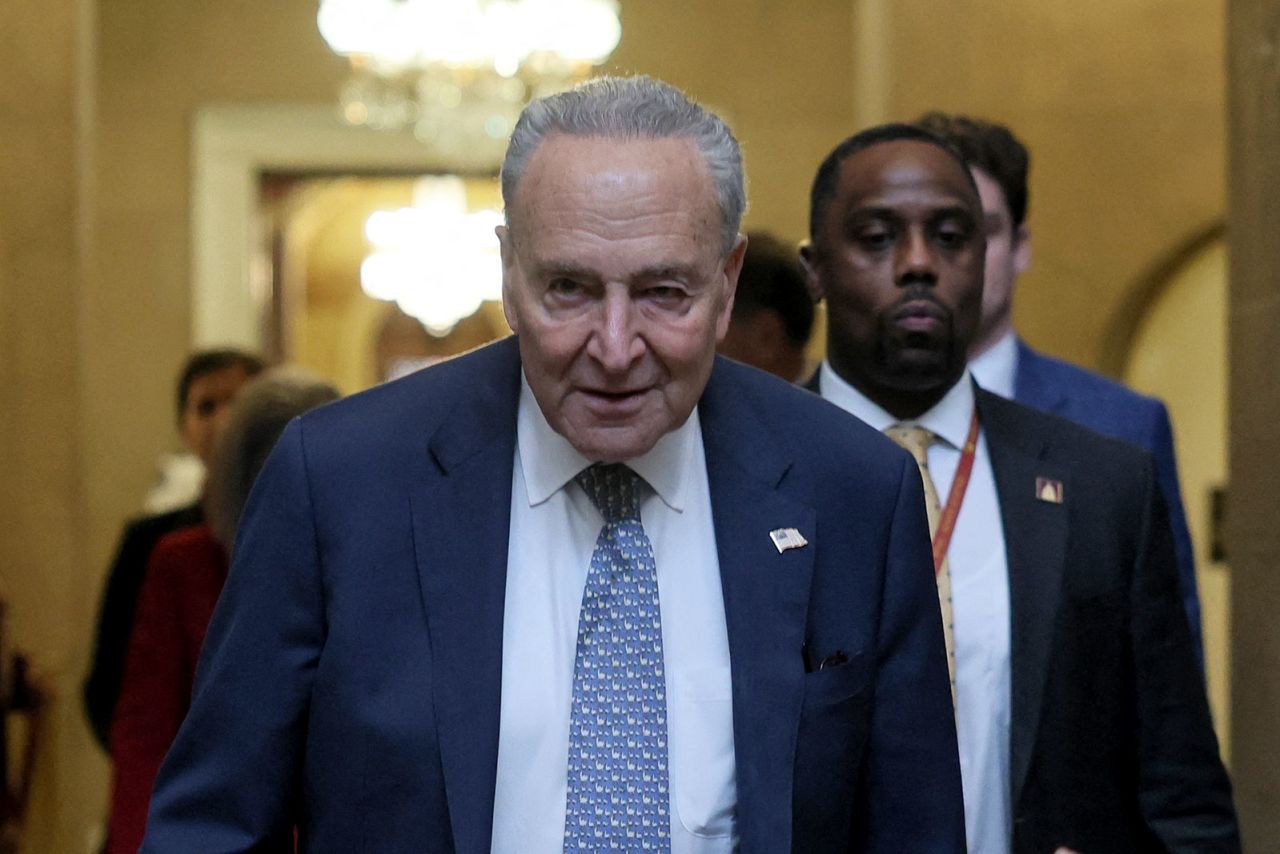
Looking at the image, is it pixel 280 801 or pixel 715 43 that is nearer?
pixel 280 801

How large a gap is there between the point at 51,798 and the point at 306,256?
1590cm

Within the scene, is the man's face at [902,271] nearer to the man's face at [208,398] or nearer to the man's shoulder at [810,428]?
the man's shoulder at [810,428]

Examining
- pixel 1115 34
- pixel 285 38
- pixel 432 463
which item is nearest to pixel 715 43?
pixel 285 38

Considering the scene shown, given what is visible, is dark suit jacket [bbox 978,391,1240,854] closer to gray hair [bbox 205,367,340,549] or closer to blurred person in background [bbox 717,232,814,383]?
blurred person in background [bbox 717,232,814,383]

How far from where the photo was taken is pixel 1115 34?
921cm

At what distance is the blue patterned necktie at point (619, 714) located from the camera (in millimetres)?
2467

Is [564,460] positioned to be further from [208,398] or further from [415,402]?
[208,398]

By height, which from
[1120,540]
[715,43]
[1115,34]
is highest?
[715,43]

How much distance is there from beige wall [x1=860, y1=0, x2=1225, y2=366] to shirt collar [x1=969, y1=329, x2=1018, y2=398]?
4.63m

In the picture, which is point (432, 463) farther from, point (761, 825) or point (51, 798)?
point (51, 798)

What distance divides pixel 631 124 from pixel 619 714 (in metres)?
0.72

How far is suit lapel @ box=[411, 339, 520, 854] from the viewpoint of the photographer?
239 centimetres

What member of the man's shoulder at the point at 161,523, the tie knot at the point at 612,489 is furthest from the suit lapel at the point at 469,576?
the man's shoulder at the point at 161,523

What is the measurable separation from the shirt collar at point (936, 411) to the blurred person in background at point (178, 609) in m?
1.36
